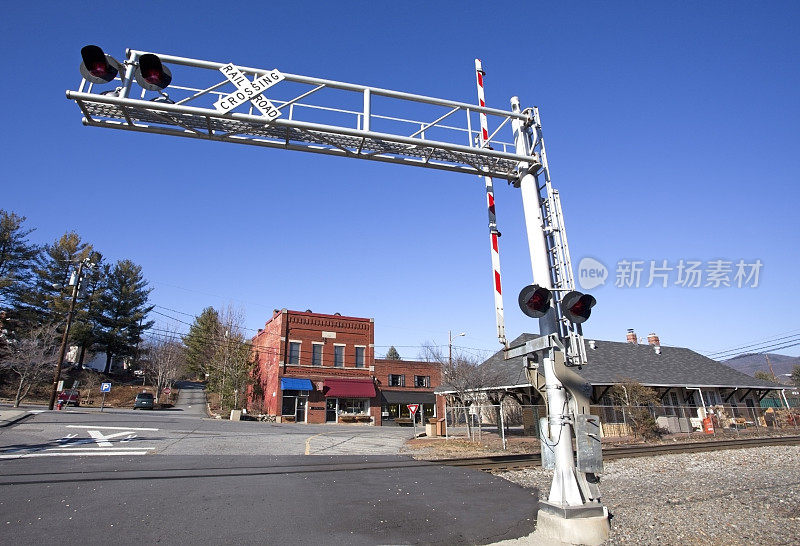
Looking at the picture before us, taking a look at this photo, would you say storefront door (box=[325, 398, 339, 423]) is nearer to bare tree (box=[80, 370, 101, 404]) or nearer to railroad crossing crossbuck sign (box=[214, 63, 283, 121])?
bare tree (box=[80, 370, 101, 404])

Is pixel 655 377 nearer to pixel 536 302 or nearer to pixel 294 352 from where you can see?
pixel 536 302

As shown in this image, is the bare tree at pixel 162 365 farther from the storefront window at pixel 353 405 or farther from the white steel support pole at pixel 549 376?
the white steel support pole at pixel 549 376

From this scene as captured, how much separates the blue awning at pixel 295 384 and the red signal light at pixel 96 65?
3328cm

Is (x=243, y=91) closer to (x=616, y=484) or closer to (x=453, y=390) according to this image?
(x=616, y=484)

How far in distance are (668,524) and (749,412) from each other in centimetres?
3497

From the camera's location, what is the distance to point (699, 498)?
27.3ft

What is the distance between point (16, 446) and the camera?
13.1 metres

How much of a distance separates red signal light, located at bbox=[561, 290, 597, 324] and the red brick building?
104 feet

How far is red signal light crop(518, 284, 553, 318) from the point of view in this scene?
6438mm

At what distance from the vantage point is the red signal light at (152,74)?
20.9 feet

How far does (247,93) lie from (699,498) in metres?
10.7

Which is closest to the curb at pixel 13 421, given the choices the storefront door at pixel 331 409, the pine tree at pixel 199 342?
the storefront door at pixel 331 409

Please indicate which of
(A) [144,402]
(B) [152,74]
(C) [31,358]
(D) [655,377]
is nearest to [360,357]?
(A) [144,402]

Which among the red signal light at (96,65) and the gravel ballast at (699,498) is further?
the red signal light at (96,65)
